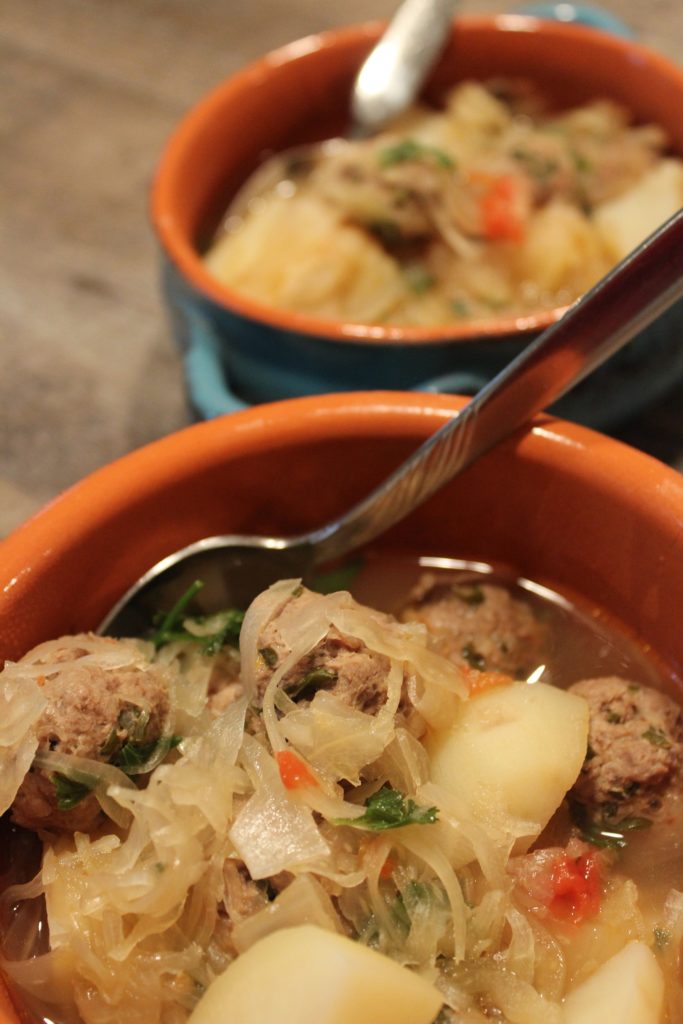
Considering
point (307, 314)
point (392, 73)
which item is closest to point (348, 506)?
point (307, 314)

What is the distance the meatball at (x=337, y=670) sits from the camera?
121cm

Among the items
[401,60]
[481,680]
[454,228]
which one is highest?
[401,60]

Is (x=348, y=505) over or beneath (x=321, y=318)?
beneath

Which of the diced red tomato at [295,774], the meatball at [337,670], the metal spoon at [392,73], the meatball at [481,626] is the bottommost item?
the meatball at [481,626]

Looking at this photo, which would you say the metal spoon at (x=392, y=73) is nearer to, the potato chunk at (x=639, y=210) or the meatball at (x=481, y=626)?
the potato chunk at (x=639, y=210)

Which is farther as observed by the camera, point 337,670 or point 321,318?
point 321,318

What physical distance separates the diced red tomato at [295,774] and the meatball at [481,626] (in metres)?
0.33

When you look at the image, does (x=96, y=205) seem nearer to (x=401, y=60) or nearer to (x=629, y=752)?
(x=401, y=60)

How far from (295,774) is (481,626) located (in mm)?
441

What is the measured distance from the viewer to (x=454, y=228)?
218 centimetres

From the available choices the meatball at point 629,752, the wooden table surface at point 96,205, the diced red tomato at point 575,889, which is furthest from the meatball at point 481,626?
the wooden table surface at point 96,205

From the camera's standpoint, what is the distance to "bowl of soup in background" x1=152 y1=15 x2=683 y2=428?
1765 millimetres

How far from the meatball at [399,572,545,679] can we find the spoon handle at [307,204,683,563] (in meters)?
0.14

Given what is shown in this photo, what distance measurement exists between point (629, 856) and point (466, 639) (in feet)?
1.21
